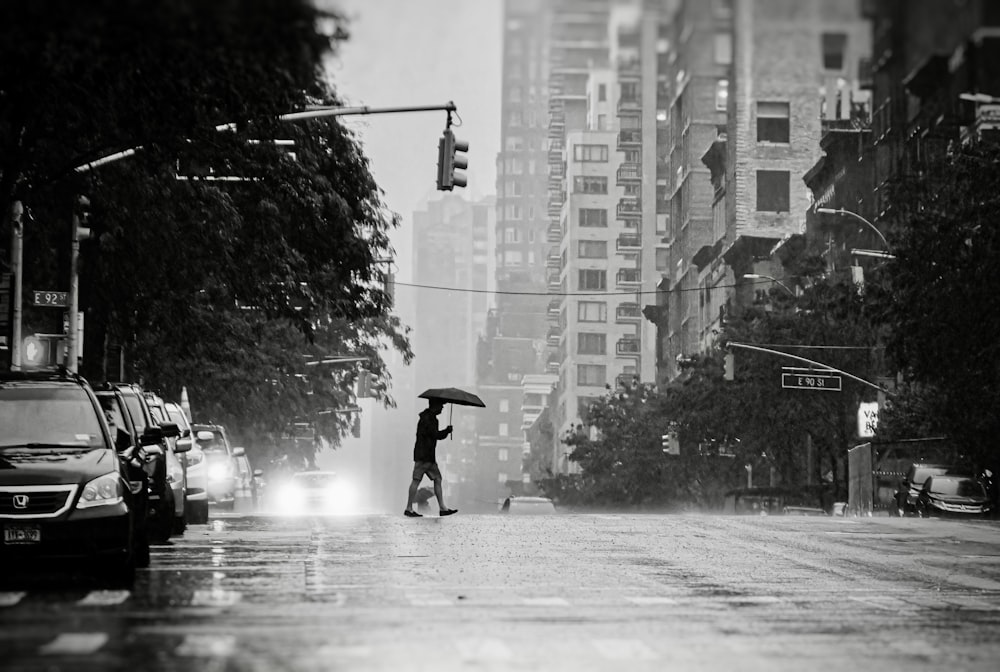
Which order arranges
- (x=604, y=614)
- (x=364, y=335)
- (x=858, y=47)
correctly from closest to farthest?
(x=858, y=47)
(x=604, y=614)
(x=364, y=335)

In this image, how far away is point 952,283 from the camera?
143 ft

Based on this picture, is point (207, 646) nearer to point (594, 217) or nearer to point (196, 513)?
point (196, 513)

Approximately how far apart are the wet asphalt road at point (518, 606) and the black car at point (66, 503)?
1.14ft

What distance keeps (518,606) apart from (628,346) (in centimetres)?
15706

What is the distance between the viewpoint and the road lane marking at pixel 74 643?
11.1m

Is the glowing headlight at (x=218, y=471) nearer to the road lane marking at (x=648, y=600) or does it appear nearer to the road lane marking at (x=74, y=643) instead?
the road lane marking at (x=648, y=600)

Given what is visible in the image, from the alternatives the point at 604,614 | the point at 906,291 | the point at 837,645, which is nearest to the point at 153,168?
the point at 604,614

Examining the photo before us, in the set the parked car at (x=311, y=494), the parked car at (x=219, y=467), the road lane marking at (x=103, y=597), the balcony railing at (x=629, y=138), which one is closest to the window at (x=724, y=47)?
the road lane marking at (x=103, y=597)

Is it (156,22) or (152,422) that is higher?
(156,22)

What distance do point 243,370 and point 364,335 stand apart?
41.7 feet

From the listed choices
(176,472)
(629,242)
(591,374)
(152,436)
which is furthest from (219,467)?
(629,242)

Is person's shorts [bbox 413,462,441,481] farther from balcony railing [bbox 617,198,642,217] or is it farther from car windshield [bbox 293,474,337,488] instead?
balcony railing [bbox 617,198,642,217]

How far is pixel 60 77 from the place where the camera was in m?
17.0

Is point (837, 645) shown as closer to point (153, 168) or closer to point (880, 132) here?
point (153, 168)
